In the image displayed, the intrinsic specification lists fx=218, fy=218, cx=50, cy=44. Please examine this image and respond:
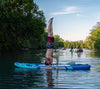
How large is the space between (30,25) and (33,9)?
4.19 meters

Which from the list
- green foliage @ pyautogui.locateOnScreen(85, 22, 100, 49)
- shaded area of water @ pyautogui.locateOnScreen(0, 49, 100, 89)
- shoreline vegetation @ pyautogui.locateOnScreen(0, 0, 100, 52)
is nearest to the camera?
shaded area of water @ pyautogui.locateOnScreen(0, 49, 100, 89)

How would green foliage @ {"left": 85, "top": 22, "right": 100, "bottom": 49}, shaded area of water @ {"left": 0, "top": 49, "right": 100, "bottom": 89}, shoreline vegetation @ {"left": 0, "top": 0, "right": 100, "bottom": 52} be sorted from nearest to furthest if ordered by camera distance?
shaded area of water @ {"left": 0, "top": 49, "right": 100, "bottom": 89}
shoreline vegetation @ {"left": 0, "top": 0, "right": 100, "bottom": 52}
green foliage @ {"left": 85, "top": 22, "right": 100, "bottom": 49}

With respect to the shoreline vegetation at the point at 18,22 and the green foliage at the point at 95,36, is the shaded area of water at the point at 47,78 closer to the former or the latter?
the shoreline vegetation at the point at 18,22

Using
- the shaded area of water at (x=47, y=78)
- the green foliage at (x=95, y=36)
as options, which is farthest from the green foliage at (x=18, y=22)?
the green foliage at (x=95, y=36)

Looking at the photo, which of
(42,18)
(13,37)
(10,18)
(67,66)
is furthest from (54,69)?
(42,18)

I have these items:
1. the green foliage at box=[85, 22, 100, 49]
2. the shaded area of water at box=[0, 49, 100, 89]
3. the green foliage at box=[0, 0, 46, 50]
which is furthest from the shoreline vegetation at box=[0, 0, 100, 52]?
the green foliage at box=[85, 22, 100, 49]

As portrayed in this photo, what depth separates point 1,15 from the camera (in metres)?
39.2

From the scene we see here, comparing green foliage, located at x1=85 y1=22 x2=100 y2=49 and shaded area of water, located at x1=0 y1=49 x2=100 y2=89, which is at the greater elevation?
green foliage, located at x1=85 y1=22 x2=100 y2=49

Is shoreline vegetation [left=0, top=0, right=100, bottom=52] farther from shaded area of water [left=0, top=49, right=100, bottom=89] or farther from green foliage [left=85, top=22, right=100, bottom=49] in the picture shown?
green foliage [left=85, top=22, right=100, bottom=49]

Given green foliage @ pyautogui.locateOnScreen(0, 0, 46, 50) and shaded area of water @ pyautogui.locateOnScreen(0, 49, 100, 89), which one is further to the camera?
green foliage @ pyautogui.locateOnScreen(0, 0, 46, 50)

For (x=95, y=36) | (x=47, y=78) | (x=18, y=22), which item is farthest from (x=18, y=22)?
(x=95, y=36)

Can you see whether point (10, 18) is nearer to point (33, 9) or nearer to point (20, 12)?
point (20, 12)

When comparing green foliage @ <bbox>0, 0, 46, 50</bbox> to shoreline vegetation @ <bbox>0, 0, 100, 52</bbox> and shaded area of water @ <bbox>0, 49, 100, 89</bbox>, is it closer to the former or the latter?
shoreline vegetation @ <bbox>0, 0, 100, 52</bbox>

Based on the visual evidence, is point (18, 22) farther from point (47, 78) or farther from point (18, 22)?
point (47, 78)
